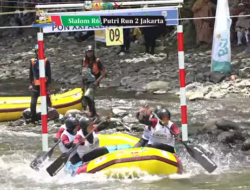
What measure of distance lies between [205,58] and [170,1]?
31.0 feet

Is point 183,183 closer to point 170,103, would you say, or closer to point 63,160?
point 63,160

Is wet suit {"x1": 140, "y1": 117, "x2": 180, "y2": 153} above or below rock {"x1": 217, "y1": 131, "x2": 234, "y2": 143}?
above

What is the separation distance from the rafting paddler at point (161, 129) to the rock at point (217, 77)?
6.88 metres

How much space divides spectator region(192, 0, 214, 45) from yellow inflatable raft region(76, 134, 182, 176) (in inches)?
449

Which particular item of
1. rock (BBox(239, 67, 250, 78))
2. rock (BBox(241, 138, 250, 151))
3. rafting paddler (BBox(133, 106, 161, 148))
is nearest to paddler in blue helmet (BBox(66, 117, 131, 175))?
rafting paddler (BBox(133, 106, 161, 148))

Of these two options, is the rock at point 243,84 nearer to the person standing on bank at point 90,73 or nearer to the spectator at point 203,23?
the person standing on bank at point 90,73

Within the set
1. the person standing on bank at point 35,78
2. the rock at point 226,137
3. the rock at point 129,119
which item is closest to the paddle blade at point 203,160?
the rock at point 226,137

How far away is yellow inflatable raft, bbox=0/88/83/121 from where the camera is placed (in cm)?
1189

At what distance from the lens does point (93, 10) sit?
7.88 m

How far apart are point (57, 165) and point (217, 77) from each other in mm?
7846

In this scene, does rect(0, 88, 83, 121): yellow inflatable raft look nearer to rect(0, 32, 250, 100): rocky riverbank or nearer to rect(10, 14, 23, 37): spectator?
rect(0, 32, 250, 100): rocky riverbank

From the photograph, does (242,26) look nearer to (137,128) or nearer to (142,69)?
(142,69)

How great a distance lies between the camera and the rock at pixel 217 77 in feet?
47.3

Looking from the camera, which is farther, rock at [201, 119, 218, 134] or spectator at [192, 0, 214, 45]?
spectator at [192, 0, 214, 45]
